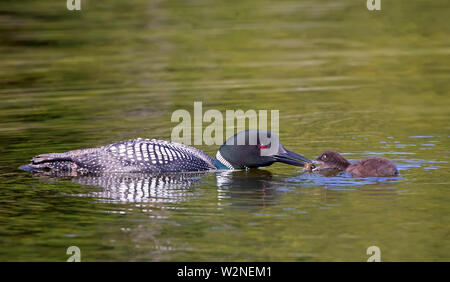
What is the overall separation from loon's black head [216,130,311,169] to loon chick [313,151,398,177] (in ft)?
0.90

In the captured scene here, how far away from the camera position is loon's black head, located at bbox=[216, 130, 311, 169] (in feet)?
29.1

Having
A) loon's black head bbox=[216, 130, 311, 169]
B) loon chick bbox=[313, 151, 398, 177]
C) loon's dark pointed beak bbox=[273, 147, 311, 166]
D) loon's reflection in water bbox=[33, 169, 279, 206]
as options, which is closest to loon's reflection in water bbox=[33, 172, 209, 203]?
loon's reflection in water bbox=[33, 169, 279, 206]

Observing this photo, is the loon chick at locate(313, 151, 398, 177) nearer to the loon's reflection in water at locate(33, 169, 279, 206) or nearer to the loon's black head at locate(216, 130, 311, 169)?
the loon's black head at locate(216, 130, 311, 169)

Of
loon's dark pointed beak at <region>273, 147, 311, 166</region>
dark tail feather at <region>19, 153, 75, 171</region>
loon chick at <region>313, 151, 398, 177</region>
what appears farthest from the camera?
loon's dark pointed beak at <region>273, 147, 311, 166</region>

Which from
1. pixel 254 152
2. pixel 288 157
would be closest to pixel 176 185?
pixel 254 152

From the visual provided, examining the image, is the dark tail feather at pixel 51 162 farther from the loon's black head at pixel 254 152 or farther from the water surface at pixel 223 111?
the loon's black head at pixel 254 152

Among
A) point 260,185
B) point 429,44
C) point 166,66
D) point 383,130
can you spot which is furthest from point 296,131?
point 429,44

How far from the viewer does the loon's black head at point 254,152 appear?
8.88 meters

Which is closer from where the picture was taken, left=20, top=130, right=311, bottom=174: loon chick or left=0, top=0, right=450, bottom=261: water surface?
left=0, top=0, right=450, bottom=261: water surface

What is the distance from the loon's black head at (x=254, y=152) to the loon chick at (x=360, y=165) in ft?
0.90

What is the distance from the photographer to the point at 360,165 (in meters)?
8.34

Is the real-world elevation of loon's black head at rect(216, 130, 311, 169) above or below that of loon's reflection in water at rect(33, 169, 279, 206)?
above

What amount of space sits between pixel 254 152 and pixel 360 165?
116 centimetres

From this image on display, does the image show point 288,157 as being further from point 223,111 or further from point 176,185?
point 223,111
